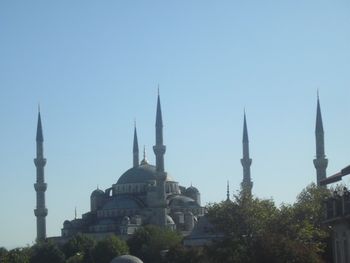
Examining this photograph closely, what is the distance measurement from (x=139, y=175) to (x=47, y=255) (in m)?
31.8

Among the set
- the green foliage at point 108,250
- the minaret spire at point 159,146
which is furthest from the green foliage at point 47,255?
the minaret spire at point 159,146

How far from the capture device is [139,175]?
385 feet

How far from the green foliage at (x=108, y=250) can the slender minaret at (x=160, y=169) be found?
1471cm

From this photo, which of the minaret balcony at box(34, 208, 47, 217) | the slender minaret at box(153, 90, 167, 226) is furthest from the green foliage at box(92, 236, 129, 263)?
the minaret balcony at box(34, 208, 47, 217)

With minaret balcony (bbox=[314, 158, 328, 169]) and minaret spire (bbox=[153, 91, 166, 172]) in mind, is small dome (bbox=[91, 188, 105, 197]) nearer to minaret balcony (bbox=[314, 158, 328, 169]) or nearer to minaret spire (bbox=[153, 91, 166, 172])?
minaret spire (bbox=[153, 91, 166, 172])

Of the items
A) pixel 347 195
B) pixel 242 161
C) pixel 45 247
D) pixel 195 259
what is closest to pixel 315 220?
pixel 195 259

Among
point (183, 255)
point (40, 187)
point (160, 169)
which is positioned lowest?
point (183, 255)

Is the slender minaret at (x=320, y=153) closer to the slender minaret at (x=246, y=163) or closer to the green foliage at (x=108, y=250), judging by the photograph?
the slender minaret at (x=246, y=163)

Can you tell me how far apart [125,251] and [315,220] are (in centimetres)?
3677

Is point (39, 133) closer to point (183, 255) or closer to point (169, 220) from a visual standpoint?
point (169, 220)

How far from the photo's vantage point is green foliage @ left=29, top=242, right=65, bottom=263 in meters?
86.9

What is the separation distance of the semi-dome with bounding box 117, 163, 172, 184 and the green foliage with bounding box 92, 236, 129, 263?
32.4 meters

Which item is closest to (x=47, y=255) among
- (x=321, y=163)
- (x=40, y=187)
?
(x=40, y=187)

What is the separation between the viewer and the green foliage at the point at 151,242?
80.7 metres
